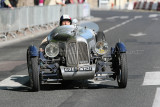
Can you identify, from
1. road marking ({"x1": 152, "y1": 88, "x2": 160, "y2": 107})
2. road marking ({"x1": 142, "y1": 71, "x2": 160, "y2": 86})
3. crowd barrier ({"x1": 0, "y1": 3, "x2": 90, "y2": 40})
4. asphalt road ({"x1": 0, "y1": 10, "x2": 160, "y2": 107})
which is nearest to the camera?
road marking ({"x1": 152, "y1": 88, "x2": 160, "y2": 107})

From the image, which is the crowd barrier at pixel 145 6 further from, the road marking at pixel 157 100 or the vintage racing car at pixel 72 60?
the road marking at pixel 157 100

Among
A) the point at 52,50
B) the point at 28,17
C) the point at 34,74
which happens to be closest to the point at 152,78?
the point at 52,50

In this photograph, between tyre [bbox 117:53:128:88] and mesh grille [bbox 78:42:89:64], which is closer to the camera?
tyre [bbox 117:53:128:88]

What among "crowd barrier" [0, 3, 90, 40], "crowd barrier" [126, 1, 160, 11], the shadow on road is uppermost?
the shadow on road

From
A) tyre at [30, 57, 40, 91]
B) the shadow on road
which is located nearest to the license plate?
tyre at [30, 57, 40, 91]

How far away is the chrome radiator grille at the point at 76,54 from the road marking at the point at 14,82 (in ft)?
4.83

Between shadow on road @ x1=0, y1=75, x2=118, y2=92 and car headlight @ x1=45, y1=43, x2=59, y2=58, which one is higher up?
car headlight @ x1=45, y1=43, x2=59, y2=58

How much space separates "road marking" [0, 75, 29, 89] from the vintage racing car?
0.81 m

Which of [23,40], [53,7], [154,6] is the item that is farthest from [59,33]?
[154,6]

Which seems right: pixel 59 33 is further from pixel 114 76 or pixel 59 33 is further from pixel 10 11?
pixel 10 11

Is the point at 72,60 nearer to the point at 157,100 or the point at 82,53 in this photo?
the point at 82,53

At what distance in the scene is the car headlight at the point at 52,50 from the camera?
424 inches

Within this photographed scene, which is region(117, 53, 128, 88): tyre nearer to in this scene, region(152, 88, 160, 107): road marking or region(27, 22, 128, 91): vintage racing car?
region(27, 22, 128, 91): vintage racing car

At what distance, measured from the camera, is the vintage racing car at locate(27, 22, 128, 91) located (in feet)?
33.9
